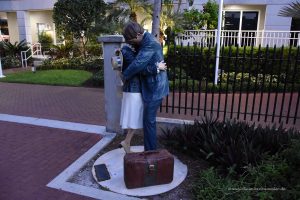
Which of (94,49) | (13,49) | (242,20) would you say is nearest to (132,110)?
(242,20)

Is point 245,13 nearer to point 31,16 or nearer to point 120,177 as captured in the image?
point 120,177

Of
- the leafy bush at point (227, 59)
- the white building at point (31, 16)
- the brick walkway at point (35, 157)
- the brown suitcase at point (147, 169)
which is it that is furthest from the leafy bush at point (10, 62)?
the brown suitcase at point (147, 169)

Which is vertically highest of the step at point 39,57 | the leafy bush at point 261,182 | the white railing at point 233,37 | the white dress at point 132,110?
the white railing at point 233,37

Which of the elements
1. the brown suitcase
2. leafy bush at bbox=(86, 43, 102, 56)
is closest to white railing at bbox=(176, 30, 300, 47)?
leafy bush at bbox=(86, 43, 102, 56)

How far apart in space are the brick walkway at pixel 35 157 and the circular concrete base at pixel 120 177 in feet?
1.40

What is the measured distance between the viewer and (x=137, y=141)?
A: 4.85m

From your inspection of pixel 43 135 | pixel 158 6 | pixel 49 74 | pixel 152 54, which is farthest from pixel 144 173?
pixel 49 74

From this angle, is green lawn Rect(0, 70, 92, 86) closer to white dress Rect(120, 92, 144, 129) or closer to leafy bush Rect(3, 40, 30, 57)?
leafy bush Rect(3, 40, 30, 57)

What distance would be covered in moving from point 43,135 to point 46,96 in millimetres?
3696

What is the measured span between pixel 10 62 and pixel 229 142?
48.5ft

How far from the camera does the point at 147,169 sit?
11.2 feet

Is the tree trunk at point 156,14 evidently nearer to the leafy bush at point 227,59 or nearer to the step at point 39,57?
the leafy bush at point 227,59

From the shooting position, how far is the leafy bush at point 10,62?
15547 mm

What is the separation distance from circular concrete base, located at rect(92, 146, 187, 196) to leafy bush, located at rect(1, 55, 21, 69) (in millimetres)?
13404
